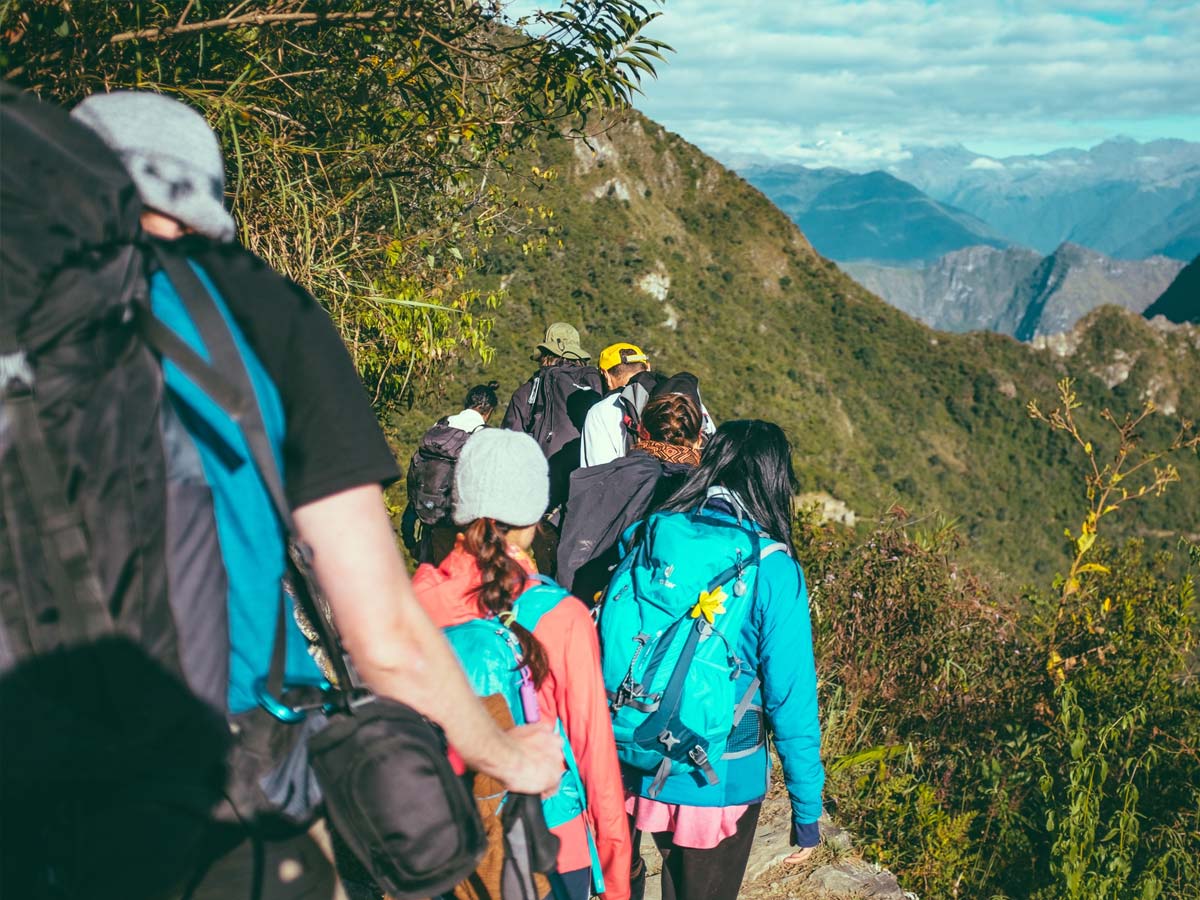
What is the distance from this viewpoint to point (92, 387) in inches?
36.9

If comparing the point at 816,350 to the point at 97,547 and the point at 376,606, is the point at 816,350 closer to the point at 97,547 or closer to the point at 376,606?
the point at 376,606

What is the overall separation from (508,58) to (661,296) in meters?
55.8

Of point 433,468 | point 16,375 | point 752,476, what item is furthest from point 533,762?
point 433,468

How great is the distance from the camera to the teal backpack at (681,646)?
2.27m

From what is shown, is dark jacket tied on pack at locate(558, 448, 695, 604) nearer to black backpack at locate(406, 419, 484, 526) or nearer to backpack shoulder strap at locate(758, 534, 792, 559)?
backpack shoulder strap at locate(758, 534, 792, 559)

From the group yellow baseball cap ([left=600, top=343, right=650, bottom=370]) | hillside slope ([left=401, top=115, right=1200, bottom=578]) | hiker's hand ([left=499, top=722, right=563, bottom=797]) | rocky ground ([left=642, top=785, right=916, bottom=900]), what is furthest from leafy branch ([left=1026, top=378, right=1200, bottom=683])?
hillside slope ([left=401, top=115, right=1200, bottom=578])

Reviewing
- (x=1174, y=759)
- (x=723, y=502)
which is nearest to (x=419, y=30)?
(x=723, y=502)

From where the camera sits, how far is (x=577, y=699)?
6.34 feet

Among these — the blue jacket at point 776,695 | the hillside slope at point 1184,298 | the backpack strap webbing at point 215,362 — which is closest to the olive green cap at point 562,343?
the blue jacket at point 776,695

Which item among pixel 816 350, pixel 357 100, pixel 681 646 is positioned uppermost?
pixel 357 100

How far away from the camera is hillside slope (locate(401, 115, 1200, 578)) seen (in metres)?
53.4

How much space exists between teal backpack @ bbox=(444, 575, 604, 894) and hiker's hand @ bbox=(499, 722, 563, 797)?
1.26 feet

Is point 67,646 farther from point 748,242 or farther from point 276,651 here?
point 748,242

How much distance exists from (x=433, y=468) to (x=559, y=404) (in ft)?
2.95
